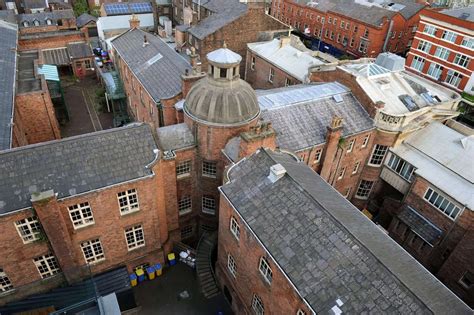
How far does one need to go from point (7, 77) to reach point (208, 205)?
92.3ft

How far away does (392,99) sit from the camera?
120 feet

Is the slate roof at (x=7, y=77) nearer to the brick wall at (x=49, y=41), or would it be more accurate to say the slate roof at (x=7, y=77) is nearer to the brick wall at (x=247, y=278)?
the brick wall at (x=49, y=41)

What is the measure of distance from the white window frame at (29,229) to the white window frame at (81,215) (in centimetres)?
216

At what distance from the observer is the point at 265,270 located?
72.8 feet

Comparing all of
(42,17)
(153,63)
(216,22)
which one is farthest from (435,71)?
(42,17)

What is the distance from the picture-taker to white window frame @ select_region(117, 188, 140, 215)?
25.7m

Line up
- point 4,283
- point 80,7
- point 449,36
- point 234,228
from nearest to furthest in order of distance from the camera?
point 4,283
point 234,228
point 449,36
point 80,7

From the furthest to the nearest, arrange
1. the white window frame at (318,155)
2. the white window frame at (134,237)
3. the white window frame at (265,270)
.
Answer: the white window frame at (318,155)
the white window frame at (134,237)
the white window frame at (265,270)

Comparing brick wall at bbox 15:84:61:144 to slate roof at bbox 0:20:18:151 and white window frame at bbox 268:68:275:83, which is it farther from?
white window frame at bbox 268:68:275:83

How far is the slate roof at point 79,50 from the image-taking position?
2510 inches

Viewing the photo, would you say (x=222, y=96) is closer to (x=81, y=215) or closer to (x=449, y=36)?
(x=81, y=215)

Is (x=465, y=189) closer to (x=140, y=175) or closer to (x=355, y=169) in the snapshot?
(x=355, y=169)

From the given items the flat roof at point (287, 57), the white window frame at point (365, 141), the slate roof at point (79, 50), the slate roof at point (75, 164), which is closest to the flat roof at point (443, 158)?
the white window frame at point (365, 141)

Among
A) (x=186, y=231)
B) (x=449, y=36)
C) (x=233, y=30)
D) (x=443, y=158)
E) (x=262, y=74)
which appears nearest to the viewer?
(x=443, y=158)
